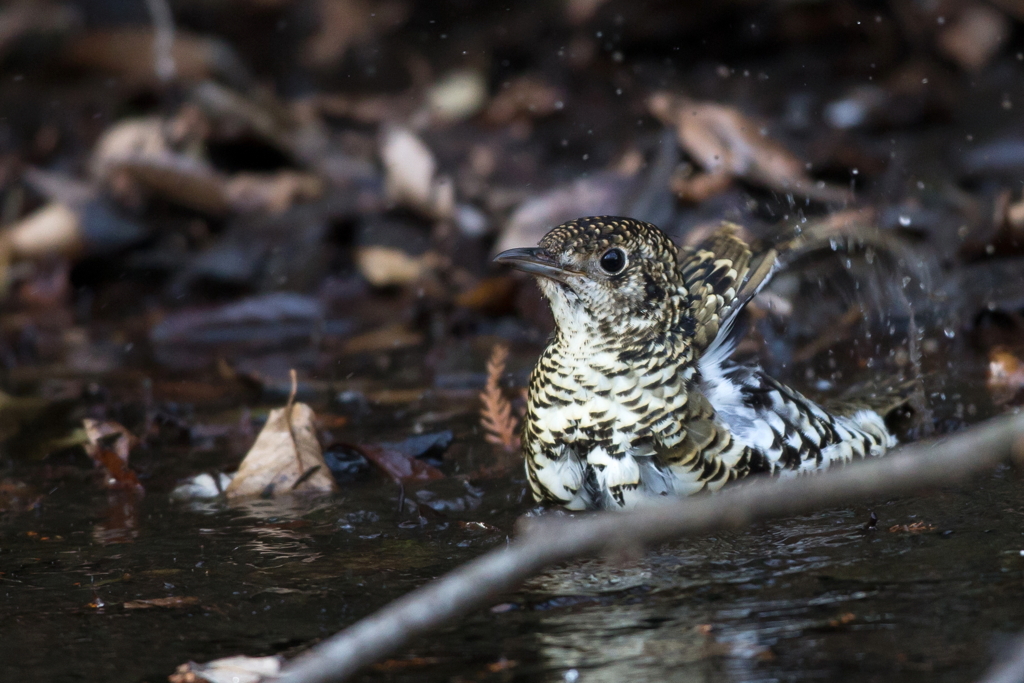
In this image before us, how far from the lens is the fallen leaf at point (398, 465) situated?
404 cm

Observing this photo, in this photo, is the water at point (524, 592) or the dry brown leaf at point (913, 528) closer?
the water at point (524, 592)

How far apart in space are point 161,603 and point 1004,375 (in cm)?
322

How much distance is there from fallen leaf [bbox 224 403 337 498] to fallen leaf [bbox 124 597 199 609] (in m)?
0.97

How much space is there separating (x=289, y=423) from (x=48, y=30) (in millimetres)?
6889

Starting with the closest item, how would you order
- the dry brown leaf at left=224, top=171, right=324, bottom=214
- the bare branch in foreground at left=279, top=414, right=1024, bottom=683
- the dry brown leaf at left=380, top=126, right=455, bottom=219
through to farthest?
the bare branch in foreground at left=279, top=414, right=1024, bottom=683 < the dry brown leaf at left=380, top=126, right=455, bottom=219 < the dry brown leaf at left=224, top=171, right=324, bottom=214

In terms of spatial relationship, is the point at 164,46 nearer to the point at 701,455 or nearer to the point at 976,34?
the point at 976,34

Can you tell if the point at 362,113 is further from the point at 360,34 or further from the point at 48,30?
the point at 48,30

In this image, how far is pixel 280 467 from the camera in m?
3.99

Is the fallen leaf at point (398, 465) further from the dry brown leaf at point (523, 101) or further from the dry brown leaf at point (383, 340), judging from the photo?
the dry brown leaf at point (523, 101)

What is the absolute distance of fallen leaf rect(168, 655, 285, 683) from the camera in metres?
2.46

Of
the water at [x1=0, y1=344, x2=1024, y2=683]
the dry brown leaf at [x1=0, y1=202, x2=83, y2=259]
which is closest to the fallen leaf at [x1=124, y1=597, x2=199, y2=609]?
the water at [x1=0, y1=344, x2=1024, y2=683]

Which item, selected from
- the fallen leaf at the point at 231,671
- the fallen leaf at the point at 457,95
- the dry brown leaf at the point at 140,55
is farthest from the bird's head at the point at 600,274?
the dry brown leaf at the point at 140,55

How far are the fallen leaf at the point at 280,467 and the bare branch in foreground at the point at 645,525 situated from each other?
7.10 ft

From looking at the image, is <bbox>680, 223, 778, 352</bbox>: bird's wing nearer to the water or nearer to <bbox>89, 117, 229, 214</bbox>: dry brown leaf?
the water
